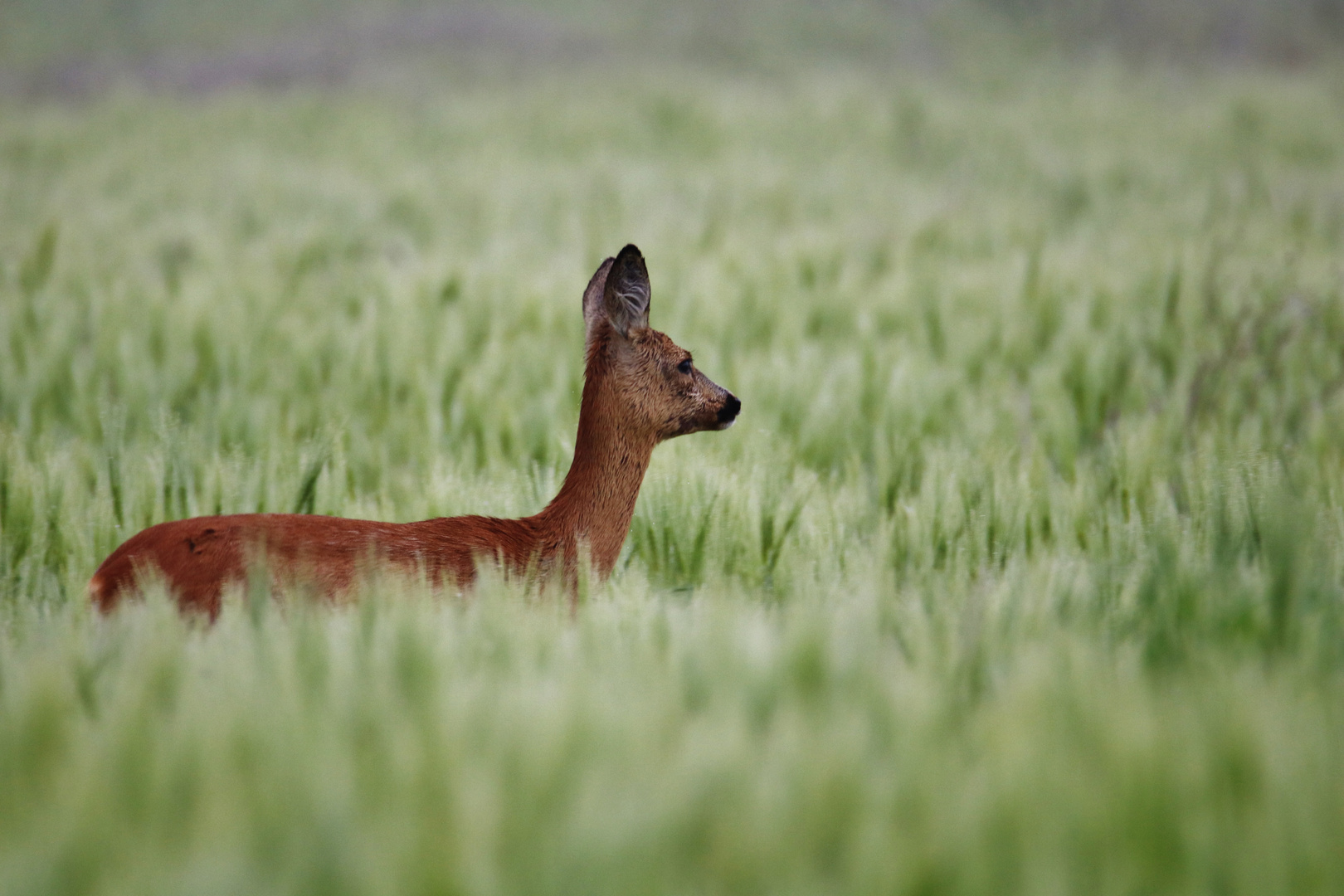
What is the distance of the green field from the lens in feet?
4.01

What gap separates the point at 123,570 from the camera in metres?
1.92

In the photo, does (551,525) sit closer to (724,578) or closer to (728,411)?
(724,578)

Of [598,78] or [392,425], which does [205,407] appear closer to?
[392,425]

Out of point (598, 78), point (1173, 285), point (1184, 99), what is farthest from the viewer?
point (598, 78)

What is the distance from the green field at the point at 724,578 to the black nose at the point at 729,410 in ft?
0.61

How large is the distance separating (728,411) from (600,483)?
40 centimetres

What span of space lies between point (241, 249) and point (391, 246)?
3.00 ft

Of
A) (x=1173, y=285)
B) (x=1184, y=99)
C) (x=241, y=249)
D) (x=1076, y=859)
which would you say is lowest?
(x=1076, y=859)

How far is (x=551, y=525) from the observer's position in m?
2.28

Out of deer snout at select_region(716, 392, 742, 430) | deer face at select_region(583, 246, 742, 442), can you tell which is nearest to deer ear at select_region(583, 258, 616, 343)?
deer face at select_region(583, 246, 742, 442)

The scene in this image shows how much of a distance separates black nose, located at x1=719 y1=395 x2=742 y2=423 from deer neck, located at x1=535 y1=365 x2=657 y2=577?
212 millimetres

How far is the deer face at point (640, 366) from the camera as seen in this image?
7.79ft

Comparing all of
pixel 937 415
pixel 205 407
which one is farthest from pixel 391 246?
pixel 937 415

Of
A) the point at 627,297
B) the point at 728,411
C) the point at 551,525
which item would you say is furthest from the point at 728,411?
the point at 551,525
